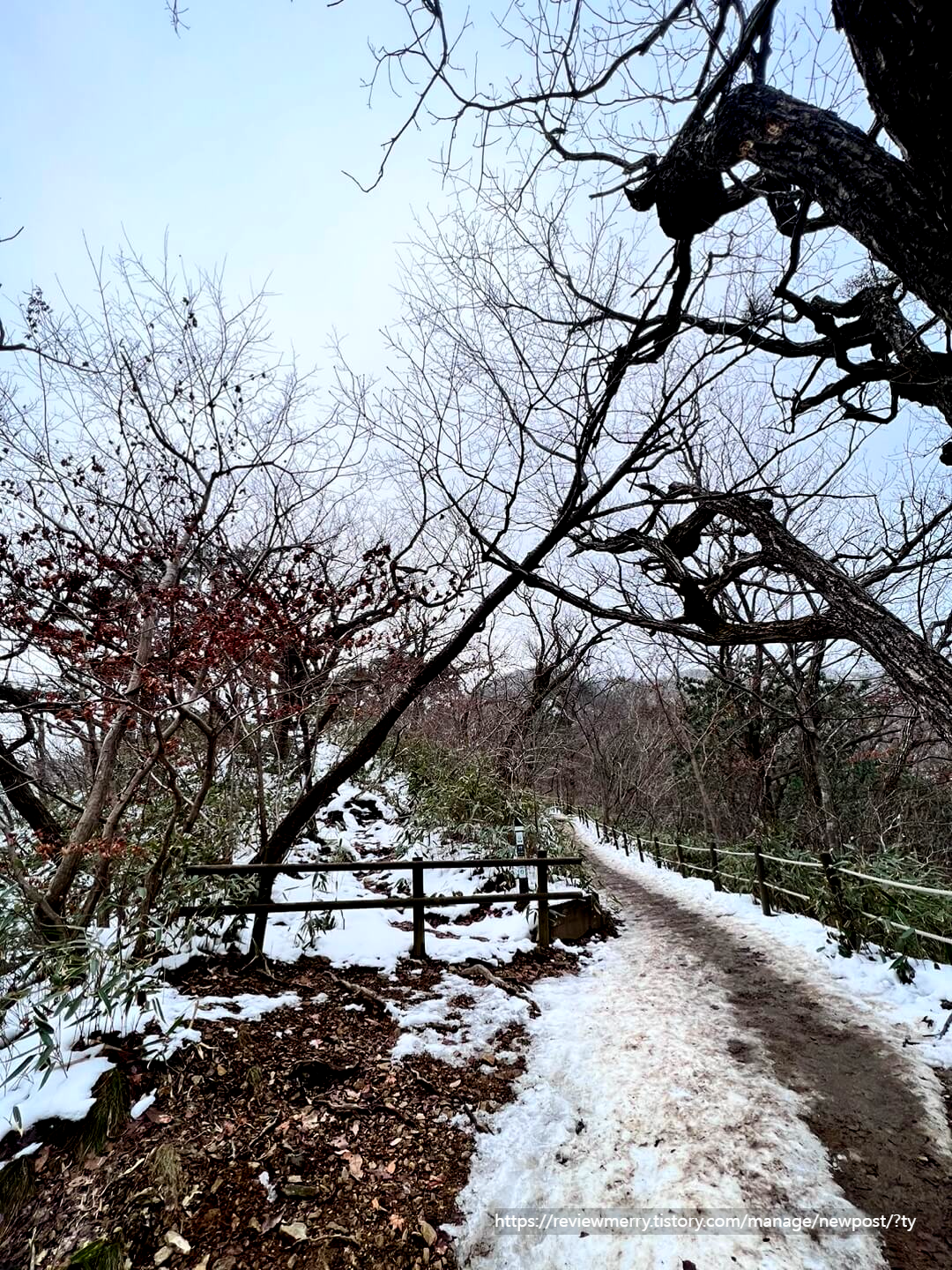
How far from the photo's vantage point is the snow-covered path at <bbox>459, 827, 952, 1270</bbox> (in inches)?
84.6

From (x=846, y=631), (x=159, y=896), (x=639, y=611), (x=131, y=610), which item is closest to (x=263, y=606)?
(x=131, y=610)

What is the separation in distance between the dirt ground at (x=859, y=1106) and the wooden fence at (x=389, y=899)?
167 centimetres

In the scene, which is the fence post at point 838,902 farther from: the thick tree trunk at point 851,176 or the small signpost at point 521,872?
the thick tree trunk at point 851,176

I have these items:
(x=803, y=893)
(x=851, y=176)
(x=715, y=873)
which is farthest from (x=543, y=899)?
(x=851, y=176)

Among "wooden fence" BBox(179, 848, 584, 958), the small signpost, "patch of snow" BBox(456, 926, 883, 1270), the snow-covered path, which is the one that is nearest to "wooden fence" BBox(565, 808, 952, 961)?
the snow-covered path

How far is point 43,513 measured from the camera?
4.96 m

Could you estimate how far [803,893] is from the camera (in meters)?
6.61

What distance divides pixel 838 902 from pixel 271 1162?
525 centimetres

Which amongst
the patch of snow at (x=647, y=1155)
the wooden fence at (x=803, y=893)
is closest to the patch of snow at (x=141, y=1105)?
the patch of snow at (x=647, y=1155)

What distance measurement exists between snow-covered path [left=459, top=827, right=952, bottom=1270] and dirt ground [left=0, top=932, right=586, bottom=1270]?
0.86ft

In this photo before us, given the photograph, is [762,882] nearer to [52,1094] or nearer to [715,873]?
[715,873]

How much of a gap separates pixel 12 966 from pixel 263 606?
3042 mm

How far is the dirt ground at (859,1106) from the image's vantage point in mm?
2258

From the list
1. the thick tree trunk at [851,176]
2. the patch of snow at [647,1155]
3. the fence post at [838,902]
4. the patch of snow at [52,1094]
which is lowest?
the patch of snow at [647,1155]
